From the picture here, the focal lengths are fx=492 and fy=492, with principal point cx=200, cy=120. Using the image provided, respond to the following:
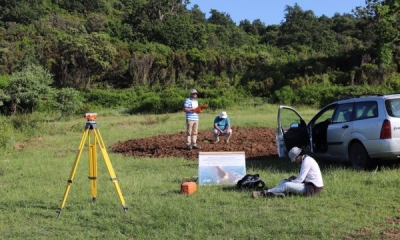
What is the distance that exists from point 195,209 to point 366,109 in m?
4.90

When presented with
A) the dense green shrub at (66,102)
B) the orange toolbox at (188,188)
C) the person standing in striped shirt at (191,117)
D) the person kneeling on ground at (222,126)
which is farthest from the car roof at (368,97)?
the dense green shrub at (66,102)

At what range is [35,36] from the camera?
2456 inches

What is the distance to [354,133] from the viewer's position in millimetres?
10430

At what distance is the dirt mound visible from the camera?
14.4 meters

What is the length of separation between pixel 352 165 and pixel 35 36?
58.3 metres

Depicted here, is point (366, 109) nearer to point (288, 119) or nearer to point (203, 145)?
point (288, 119)

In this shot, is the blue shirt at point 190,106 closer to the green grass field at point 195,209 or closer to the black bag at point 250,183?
the green grass field at point 195,209

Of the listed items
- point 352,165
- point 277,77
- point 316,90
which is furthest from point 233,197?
point 277,77

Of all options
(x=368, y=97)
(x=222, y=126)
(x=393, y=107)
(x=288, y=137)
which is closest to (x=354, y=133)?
(x=368, y=97)

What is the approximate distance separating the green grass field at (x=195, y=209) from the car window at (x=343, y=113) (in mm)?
1159

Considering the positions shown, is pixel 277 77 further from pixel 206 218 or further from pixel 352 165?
pixel 206 218

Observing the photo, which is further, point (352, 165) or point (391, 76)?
point (391, 76)

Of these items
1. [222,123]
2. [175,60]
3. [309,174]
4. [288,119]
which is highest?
[175,60]

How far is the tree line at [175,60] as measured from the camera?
34000mm
